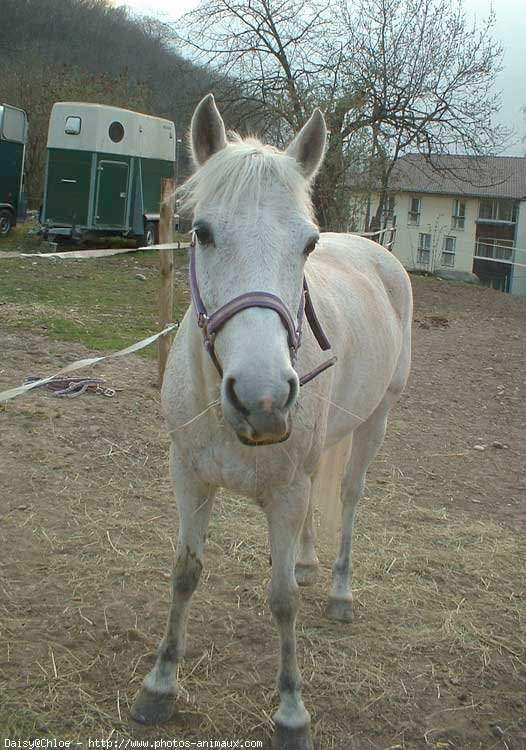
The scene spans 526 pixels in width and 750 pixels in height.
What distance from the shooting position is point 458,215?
37.9 metres

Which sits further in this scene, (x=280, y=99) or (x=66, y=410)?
(x=280, y=99)

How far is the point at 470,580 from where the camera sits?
140 inches

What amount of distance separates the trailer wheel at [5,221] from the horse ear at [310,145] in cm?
1421

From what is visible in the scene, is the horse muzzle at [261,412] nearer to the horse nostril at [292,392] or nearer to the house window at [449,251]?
the horse nostril at [292,392]

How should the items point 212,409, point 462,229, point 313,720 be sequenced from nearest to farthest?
1. point 212,409
2. point 313,720
3. point 462,229

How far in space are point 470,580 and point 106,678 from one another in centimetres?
189

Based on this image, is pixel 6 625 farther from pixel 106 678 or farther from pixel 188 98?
pixel 188 98

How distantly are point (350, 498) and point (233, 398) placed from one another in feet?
6.50

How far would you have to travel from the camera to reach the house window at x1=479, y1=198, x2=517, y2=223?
120ft

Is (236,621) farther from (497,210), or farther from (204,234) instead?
(497,210)

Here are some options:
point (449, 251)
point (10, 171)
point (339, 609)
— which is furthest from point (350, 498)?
point (449, 251)

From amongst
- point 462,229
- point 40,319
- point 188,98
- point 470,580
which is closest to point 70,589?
point 470,580

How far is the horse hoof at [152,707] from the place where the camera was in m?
2.39

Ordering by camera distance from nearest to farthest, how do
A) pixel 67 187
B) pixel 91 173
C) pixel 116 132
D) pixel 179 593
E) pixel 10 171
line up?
pixel 179 593 < pixel 91 173 < pixel 67 187 < pixel 116 132 < pixel 10 171
